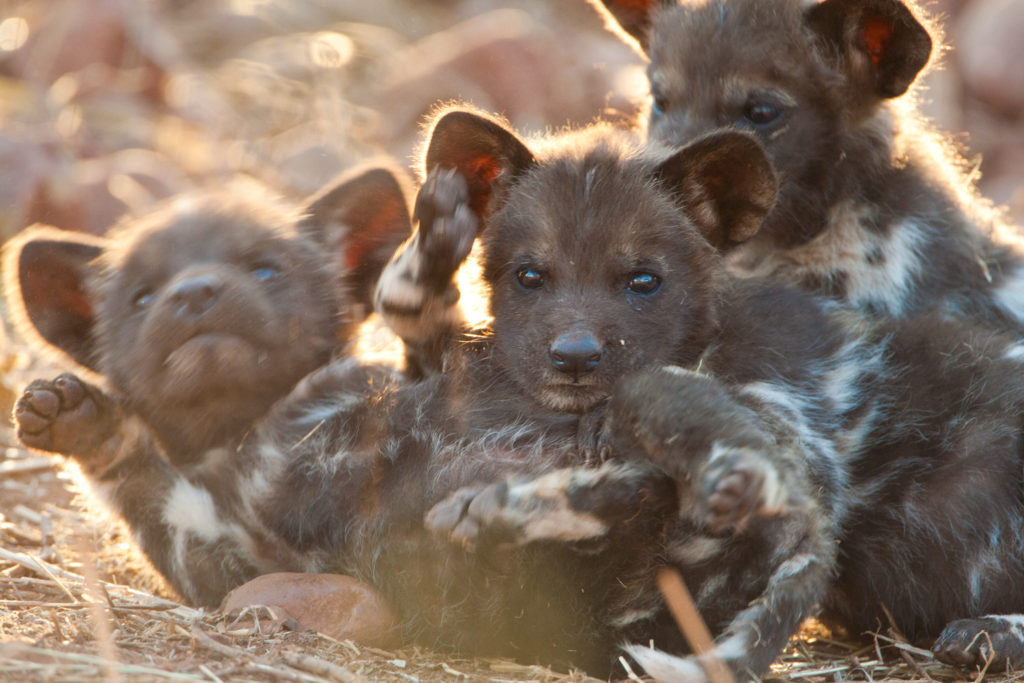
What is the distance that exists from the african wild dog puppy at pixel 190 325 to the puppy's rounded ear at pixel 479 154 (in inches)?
20.8

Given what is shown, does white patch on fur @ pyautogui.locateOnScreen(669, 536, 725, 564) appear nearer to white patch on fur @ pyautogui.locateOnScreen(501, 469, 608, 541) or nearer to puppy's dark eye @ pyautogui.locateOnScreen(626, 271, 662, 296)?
white patch on fur @ pyautogui.locateOnScreen(501, 469, 608, 541)

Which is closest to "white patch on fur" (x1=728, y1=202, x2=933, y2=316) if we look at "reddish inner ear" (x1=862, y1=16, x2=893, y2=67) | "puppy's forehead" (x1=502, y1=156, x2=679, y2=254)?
"reddish inner ear" (x1=862, y1=16, x2=893, y2=67)

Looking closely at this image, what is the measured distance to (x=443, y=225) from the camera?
4.12 meters

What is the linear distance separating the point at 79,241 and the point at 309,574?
171cm

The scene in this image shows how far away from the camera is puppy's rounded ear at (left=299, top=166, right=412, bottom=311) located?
16.3 ft

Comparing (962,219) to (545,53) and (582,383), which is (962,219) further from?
(545,53)

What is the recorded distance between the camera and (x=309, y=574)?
4.21 meters

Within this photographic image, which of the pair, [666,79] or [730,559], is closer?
[730,559]

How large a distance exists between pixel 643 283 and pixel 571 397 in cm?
49

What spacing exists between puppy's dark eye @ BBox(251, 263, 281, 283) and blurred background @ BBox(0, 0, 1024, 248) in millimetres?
3682

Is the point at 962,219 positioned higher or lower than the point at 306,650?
higher

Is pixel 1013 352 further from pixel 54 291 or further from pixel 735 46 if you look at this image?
pixel 54 291

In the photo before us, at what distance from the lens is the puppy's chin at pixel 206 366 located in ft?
14.0

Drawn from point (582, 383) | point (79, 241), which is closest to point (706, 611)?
point (582, 383)
